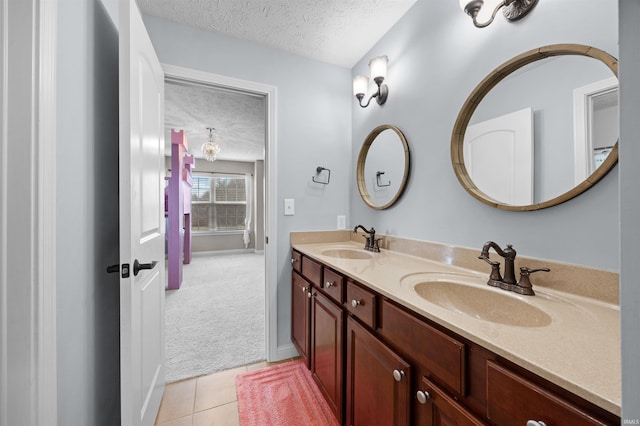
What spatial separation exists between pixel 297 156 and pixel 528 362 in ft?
5.91

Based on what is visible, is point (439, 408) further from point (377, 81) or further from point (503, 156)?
point (377, 81)

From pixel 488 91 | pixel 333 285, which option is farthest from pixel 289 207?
pixel 488 91

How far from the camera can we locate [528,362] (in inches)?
19.3

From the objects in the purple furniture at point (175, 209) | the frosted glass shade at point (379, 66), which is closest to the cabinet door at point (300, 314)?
the frosted glass shade at point (379, 66)

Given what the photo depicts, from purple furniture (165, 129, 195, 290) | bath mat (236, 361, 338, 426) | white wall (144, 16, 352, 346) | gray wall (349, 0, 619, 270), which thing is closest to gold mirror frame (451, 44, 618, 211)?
gray wall (349, 0, 619, 270)

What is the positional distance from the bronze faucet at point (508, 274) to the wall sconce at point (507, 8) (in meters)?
0.95

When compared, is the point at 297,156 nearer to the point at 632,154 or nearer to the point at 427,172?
the point at 427,172

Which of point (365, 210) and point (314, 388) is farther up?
point (365, 210)

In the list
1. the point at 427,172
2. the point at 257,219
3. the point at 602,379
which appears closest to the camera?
the point at 602,379

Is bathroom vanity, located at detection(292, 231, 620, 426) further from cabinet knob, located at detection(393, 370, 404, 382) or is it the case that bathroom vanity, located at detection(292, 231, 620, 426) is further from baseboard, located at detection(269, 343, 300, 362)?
baseboard, located at detection(269, 343, 300, 362)

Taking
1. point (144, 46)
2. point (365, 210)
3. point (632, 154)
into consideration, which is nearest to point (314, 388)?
point (365, 210)

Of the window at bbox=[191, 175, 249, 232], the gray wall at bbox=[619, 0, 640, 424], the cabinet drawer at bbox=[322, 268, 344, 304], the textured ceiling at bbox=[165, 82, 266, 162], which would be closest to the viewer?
the gray wall at bbox=[619, 0, 640, 424]

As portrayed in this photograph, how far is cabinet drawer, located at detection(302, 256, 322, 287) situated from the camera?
1.46 metres

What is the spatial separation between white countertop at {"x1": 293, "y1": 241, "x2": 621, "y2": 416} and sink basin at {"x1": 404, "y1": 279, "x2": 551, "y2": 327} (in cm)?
2
